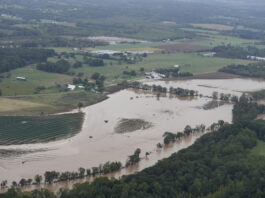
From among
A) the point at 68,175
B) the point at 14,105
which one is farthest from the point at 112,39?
the point at 68,175

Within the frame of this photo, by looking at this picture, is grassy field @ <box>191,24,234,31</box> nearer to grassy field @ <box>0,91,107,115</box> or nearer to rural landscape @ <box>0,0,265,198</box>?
rural landscape @ <box>0,0,265,198</box>

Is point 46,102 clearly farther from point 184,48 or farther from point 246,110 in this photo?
point 184,48

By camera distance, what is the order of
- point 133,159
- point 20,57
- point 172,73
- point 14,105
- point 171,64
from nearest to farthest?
1. point 133,159
2. point 14,105
3. point 172,73
4. point 20,57
5. point 171,64

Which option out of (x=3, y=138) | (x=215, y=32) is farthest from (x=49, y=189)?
(x=215, y=32)

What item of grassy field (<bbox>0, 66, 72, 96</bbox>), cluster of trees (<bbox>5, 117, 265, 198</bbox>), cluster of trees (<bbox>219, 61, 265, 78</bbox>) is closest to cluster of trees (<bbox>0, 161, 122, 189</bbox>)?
cluster of trees (<bbox>5, 117, 265, 198</bbox>)

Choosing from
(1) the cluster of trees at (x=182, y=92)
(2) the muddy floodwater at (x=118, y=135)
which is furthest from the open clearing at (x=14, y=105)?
(1) the cluster of trees at (x=182, y=92)

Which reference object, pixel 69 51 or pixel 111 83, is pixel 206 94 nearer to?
pixel 111 83

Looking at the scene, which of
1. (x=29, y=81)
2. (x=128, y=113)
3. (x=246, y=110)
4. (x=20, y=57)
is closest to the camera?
(x=128, y=113)
